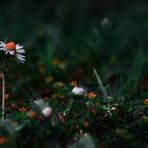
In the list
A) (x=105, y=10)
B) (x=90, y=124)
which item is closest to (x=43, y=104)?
(x=90, y=124)

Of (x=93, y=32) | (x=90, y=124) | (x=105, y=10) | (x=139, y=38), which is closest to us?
(x=90, y=124)

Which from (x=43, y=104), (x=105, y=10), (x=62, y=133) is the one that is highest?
(x=105, y=10)

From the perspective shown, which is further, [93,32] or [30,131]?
[93,32]

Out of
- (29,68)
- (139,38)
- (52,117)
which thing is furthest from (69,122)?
(139,38)

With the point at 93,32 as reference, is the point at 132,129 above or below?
below

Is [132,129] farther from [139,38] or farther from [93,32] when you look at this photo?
[139,38]

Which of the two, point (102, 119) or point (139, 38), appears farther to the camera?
point (139, 38)

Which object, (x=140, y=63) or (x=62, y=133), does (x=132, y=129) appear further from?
(x=140, y=63)

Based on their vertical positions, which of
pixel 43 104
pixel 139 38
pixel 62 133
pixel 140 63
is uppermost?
pixel 139 38

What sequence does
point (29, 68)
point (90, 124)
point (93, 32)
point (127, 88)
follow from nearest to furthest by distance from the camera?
point (90, 124) → point (127, 88) → point (29, 68) → point (93, 32)
